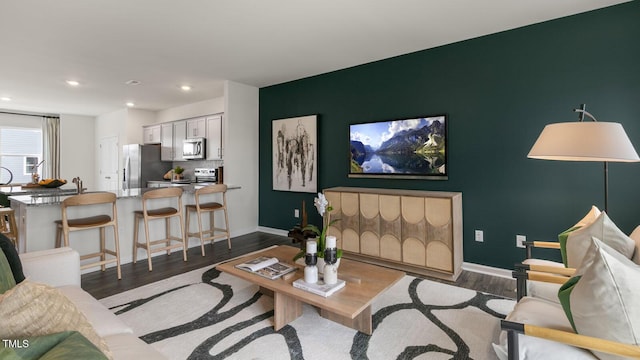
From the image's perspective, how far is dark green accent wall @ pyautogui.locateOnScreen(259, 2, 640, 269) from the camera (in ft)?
8.71

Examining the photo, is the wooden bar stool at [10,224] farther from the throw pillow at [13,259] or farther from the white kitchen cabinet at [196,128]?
the white kitchen cabinet at [196,128]

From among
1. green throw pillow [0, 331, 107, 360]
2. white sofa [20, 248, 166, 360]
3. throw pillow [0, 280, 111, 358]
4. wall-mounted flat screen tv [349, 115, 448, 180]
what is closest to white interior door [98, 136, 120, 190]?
wall-mounted flat screen tv [349, 115, 448, 180]

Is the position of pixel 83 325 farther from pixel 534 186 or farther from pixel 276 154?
pixel 276 154

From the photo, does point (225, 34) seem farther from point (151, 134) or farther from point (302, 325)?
point (151, 134)

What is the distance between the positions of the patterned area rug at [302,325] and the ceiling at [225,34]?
8.16 ft

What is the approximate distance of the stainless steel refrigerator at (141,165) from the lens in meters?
6.30

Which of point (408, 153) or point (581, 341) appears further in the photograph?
point (408, 153)

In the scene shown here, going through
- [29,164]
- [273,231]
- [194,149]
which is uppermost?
[194,149]

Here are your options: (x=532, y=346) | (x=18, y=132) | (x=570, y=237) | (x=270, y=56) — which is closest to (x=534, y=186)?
(x=570, y=237)

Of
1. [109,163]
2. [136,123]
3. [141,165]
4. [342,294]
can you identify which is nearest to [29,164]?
[109,163]

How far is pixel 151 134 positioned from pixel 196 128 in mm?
1831

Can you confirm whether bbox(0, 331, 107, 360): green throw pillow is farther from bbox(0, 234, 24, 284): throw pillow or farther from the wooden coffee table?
the wooden coffee table

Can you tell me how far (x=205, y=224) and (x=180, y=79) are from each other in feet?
7.42

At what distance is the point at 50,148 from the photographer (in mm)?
7504
